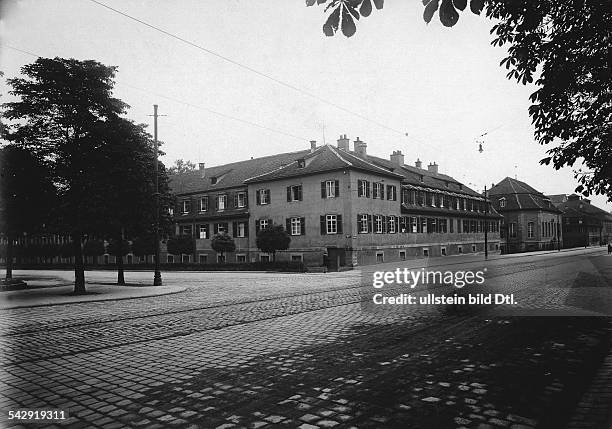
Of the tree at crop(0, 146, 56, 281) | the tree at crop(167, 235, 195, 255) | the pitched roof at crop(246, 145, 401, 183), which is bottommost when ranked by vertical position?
the tree at crop(167, 235, 195, 255)

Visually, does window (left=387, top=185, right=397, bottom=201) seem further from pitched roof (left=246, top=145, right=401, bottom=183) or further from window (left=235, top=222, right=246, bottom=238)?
window (left=235, top=222, right=246, bottom=238)

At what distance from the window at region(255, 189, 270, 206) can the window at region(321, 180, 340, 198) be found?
271 inches

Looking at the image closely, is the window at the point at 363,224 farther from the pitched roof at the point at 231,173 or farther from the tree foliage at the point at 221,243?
the tree foliage at the point at 221,243

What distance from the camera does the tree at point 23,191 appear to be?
55.5 ft

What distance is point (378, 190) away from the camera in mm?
41219

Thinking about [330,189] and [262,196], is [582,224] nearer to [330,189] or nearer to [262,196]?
[330,189]

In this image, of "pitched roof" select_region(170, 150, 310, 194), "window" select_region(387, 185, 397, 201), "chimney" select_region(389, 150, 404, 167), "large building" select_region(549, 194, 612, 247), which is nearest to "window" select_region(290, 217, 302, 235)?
"pitched roof" select_region(170, 150, 310, 194)

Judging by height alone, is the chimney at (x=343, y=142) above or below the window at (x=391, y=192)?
above

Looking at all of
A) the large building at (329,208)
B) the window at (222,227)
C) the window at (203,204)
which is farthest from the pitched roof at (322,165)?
the window at (203,204)

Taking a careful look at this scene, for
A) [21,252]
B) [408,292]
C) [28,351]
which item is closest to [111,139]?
[28,351]

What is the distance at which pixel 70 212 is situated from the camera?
17828mm

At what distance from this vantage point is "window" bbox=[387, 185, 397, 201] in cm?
4266

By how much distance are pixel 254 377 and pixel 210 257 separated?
43.0 m

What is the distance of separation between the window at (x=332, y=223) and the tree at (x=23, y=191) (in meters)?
24.0
